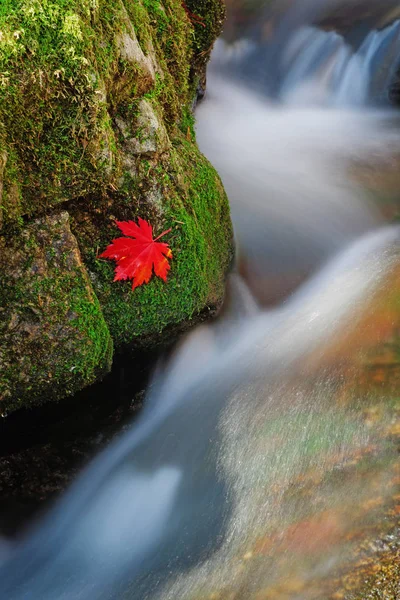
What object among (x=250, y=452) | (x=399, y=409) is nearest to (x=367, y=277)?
(x=399, y=409)

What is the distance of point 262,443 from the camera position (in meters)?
2.82

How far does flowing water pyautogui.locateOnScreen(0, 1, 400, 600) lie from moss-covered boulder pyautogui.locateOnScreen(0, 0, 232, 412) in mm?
509

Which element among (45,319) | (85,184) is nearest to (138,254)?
(85,184)

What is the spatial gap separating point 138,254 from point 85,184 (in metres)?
0.54

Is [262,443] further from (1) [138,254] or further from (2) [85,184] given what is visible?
(2) [85,184]

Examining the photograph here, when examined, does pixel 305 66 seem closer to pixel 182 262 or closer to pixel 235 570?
pixel 182 262

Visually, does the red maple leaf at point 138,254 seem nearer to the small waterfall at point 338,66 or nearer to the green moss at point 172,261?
the green moss at point 172,261

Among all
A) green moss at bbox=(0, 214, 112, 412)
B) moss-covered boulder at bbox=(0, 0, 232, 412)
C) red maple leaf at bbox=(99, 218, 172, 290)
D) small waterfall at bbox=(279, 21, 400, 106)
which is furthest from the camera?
small waterfall at bbox=(279, 21, 400, 106)

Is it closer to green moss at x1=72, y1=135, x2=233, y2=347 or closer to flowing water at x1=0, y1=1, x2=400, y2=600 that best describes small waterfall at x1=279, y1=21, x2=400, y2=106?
flowing water at x1=0, y1=1, x2=400, y2=600

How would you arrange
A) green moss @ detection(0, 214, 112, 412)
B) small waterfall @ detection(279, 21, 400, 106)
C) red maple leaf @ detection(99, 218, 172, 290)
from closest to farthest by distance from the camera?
green moss @ detection(0, 214, 112, 412), red maple leaf @ detection(99, 218, 172, 290), small waterfall @ detection(279, 21, 400, 106)

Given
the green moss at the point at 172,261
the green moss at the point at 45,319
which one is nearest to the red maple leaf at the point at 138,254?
the green moss at the point at 172,261

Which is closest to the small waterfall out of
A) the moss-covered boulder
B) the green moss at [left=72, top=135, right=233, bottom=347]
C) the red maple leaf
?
the moss-covered boulder

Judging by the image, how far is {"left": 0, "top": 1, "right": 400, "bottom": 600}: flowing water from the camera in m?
2.30

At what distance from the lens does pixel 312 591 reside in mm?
2025
